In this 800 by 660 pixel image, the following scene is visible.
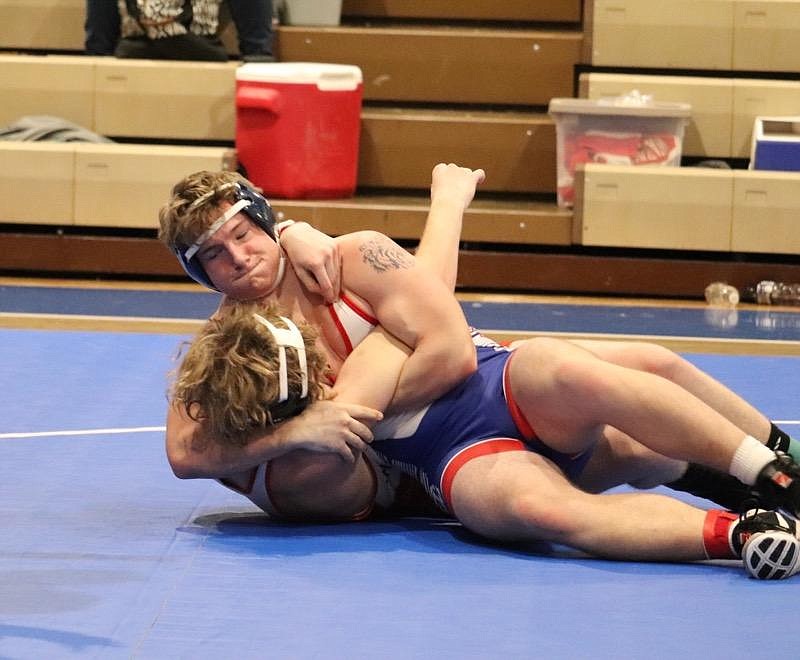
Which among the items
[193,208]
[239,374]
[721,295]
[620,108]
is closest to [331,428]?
[239,374]

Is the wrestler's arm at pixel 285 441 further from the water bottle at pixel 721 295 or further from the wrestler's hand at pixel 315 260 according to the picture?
the water bottle at pixel 721 295

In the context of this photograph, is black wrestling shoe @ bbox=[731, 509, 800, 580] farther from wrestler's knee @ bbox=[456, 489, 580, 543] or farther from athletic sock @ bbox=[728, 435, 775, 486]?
wrestler's knee @ bbox=[456, 489, 580, 543]

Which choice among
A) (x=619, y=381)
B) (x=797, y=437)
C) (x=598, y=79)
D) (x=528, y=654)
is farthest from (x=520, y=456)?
(x=598, y=79)

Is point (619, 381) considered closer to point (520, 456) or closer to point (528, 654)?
point (520, 456)

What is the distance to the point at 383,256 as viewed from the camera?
3.25 meters

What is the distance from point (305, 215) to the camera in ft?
21.6

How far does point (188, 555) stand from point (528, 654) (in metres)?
0.86

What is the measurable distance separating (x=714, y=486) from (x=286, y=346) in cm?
102

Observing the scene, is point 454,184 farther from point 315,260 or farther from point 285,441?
point 285,441

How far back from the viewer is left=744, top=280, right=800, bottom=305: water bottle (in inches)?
253

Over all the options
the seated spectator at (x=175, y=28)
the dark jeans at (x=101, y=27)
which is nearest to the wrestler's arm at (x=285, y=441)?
the seated spectator at (x=175, y=28)

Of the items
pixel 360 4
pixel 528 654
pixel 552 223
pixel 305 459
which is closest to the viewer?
pixel 528 654

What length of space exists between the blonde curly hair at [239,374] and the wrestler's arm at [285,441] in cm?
3

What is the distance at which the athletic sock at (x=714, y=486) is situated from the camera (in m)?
3.21
